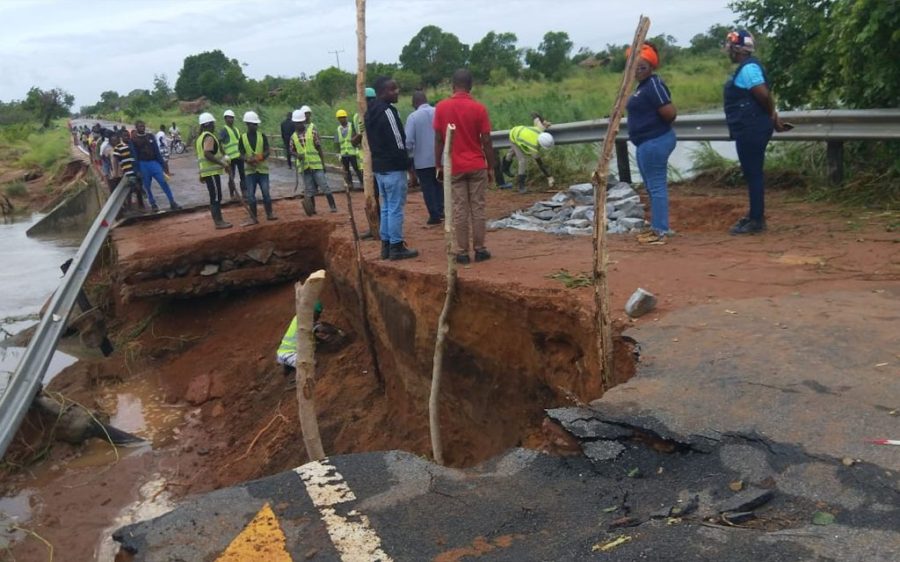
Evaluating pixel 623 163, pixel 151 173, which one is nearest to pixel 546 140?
pixel 623 163

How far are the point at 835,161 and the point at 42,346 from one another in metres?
8.48

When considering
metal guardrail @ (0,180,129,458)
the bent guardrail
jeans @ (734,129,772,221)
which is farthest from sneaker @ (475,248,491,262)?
metal guardrail @ (0,180,129,458)

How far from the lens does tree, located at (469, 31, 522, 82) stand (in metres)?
40.3

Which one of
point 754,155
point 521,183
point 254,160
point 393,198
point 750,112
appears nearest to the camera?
point 750,112

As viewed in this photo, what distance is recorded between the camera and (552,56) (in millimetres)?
40312

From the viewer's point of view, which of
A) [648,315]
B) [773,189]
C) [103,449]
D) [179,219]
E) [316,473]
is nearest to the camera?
[316,473]

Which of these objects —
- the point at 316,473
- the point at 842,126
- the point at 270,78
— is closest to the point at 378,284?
the point at 316,473

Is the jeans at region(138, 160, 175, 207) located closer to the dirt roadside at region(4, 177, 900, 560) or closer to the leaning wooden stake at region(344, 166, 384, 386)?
the dirt roadside at region(4, 177, 900, 560)

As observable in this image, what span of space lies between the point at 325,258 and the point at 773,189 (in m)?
5.61

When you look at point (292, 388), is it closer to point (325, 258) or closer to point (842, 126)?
point (325, 258)

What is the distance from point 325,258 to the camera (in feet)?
35.5

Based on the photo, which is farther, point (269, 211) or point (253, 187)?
point (269, 211)

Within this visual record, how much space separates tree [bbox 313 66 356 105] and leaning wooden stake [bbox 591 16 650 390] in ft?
111

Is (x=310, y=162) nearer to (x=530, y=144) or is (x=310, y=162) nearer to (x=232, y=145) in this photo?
(x=232, y=145)
